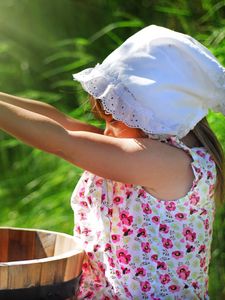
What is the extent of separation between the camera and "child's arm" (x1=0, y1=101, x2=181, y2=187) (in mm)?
2561

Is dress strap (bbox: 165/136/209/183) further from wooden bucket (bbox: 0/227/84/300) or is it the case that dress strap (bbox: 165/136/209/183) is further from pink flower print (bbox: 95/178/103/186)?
wooden bucket (bbox: 0/227/84/300)

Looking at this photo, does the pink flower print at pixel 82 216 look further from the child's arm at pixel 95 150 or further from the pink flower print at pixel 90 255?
the child's arm at pixel 95 150

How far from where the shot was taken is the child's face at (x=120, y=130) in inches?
109

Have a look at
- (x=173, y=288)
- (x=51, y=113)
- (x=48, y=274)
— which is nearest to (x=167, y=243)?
(x=173, y=288)

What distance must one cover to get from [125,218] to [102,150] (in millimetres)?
274

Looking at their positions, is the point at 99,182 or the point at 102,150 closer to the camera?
the point at 102,150

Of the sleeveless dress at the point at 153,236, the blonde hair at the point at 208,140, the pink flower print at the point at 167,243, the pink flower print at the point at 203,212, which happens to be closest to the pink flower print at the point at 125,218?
the sleeveless dress at the point at 153,236

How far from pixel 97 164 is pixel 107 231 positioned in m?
0.29

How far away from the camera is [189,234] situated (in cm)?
276

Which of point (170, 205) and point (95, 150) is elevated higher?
point (95, 150)

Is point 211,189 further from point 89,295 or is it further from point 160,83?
point 89,295

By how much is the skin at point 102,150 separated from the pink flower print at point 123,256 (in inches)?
9.4

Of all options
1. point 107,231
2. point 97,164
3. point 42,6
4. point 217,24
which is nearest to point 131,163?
point 97,164

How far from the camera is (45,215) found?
422cm
